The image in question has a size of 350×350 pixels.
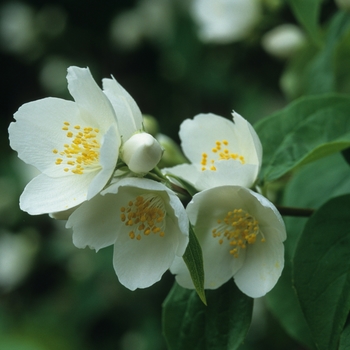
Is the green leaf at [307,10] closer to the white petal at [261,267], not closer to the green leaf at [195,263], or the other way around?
the white petal at [261,267]

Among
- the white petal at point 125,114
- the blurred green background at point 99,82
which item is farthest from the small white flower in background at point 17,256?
the white petal at point 125,114

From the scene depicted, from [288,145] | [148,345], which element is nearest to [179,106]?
[148,345]

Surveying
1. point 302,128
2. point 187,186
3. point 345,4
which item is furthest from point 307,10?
point 187,186

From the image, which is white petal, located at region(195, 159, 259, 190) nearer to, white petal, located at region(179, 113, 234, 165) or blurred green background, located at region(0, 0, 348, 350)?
white petal, located at region(179, 113, 234, 165)

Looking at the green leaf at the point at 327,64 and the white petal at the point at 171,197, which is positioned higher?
the white petal at the point at 171,197

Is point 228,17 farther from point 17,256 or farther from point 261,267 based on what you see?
point 17,256

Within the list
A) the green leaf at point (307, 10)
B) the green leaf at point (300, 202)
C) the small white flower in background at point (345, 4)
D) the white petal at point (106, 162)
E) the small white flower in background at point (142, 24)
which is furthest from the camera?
the small white flower in background at point (142, 24)

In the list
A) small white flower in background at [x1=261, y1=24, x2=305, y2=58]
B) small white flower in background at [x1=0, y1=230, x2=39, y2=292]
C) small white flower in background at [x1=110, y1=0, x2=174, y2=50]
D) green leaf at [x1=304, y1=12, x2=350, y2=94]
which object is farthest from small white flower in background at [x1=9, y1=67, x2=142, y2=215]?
small white flower in background at [x1=0, y1=230, x2=39, y2=292]
